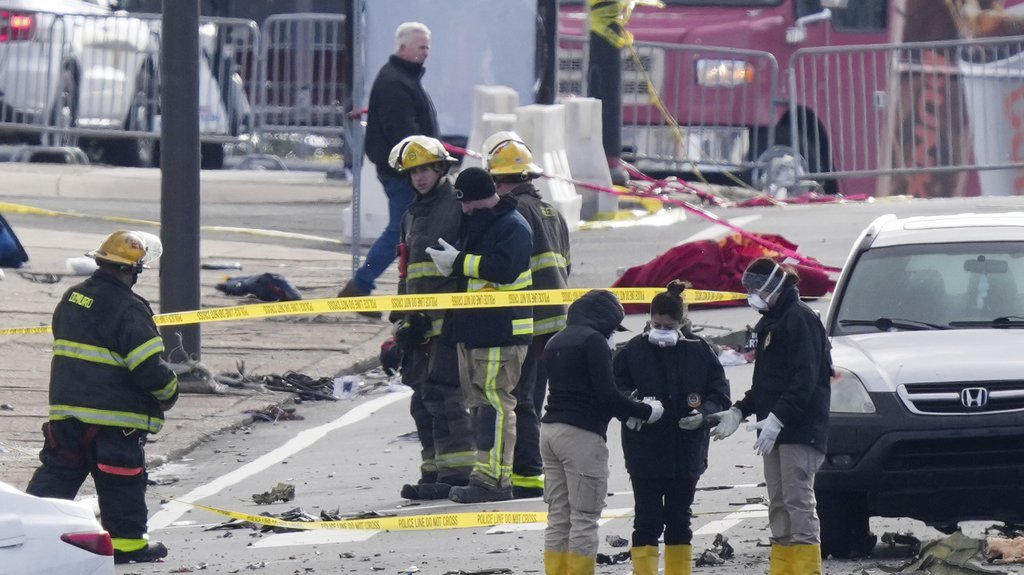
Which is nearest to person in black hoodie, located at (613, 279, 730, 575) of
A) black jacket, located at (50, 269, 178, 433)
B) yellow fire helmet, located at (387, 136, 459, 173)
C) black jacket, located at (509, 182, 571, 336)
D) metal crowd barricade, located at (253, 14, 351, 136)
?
black jacket, located at (50, 269, 178, 433)

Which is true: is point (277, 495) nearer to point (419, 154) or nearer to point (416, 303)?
point (416, 303)

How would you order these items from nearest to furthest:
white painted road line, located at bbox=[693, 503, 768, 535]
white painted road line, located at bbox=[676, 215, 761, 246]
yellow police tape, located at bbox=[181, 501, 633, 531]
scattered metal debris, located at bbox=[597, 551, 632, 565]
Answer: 1. scattered metal debris, located at bbox=[597, 551, 632, 565]
2. white painted road line, located at bbox=[693, 503, 768, 535]
3. yellow police tape, located at bbox=[181, 501, 633, 531]
4. white painted road line, located at bbox=[676, 215, 761, 246]

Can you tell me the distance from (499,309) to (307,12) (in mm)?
17408

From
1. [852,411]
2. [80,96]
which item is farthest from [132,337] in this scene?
[80,96]

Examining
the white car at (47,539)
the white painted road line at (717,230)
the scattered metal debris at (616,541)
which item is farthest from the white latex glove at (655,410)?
the white painted road line at (717,230)

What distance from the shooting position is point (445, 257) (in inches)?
369

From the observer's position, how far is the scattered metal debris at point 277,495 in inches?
378

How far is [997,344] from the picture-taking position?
8.23 m

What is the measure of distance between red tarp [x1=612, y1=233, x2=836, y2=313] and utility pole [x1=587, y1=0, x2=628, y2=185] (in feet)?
17.9

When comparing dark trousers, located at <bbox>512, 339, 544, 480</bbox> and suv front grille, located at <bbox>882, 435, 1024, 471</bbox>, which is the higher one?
suv front grille, located at <bbox>882, 435, 1024, 471</bbox>

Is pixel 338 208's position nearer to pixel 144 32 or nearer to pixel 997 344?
pixel 144 32

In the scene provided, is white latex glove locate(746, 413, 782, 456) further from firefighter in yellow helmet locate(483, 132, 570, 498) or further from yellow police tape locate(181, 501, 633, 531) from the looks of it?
firefighter in yellow helmet locate(483, 132, 570, 498)

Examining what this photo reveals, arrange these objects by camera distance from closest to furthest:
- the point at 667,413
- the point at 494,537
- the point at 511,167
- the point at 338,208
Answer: the point at 667,413
the point at 494,537
the point at 511,167
the point at 338,208

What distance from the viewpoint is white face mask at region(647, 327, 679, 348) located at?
7488mm
